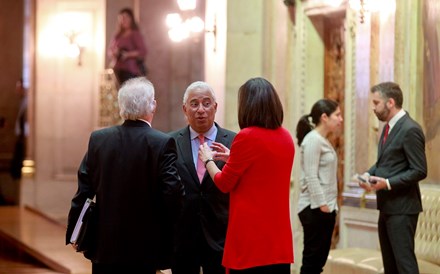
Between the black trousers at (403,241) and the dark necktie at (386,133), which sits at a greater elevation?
the dark necktie at (386,133)

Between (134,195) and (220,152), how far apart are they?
670 mm

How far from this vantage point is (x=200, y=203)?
21.7 ft

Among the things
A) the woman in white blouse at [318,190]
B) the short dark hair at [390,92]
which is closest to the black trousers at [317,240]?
the woman in white blouse at [318,190]

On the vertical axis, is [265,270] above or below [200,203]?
below

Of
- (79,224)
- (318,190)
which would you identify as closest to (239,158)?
(79,224)

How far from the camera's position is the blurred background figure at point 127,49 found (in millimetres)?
17969

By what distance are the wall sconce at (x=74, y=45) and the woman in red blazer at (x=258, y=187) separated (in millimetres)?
12969

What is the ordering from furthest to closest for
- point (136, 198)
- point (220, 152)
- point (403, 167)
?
point (403, 167) < point (220, 152) < point (136, 198)

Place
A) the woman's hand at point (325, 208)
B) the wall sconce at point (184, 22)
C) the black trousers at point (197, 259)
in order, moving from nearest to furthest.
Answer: the black trousers at point (197, 259)
the woman's hand at point (325, 208)
the wall sconce at point (184, 22)

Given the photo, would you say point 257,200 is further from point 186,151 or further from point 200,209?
point 186,151

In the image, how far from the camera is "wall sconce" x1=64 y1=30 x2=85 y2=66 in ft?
60.9

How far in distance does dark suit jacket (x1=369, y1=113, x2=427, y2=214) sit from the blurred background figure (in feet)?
33.9

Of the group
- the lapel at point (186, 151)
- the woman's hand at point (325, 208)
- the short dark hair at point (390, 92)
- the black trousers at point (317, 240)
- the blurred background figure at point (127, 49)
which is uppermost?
the blurred background figure at point (127, 49)

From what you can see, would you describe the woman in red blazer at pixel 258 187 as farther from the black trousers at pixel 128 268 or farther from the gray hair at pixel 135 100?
the gray hair at pixel 135 100
